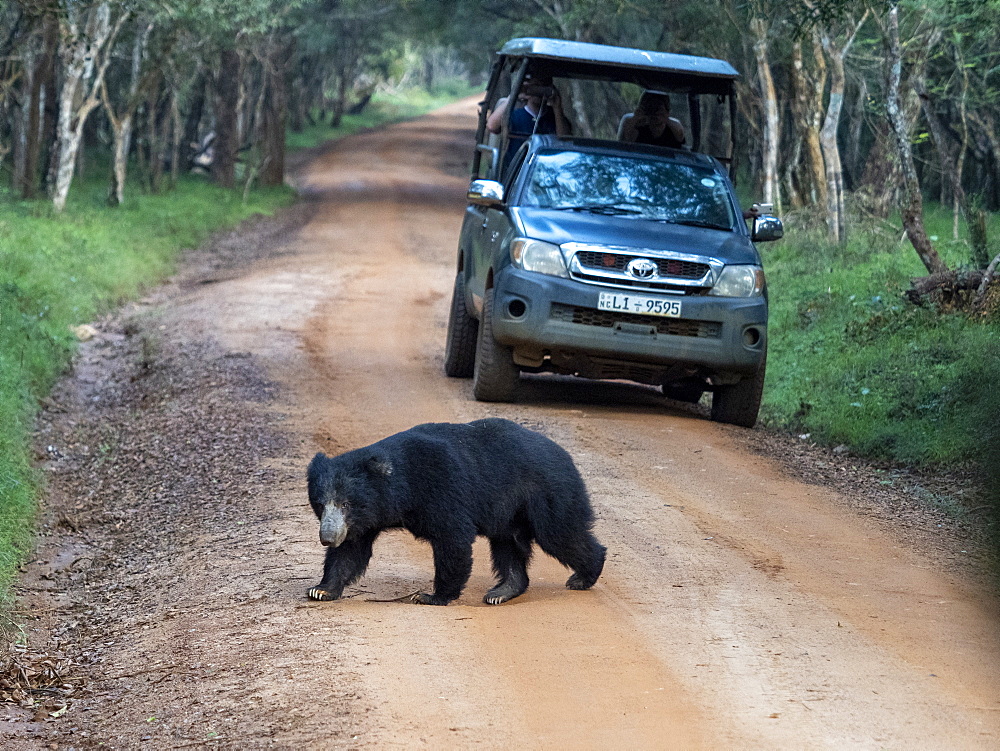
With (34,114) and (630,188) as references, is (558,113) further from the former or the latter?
(34,114)

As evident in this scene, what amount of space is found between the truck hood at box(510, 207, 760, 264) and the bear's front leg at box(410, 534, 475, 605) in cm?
468

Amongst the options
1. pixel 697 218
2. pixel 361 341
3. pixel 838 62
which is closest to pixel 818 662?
pixel 697 218

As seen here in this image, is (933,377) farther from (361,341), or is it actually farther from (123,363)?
(123,363)

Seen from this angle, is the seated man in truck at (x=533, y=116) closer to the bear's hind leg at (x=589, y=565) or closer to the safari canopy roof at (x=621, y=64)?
the safari canopy roof at (x=621, y=64)

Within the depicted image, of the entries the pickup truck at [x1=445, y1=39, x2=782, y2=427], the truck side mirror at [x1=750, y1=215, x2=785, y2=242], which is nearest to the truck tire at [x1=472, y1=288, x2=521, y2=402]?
the pickup truck at [x1=445, y1=39, x2=782, y2=427]

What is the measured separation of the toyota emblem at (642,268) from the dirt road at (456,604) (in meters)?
1.19

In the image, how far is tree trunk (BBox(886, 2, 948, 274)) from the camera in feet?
44.4

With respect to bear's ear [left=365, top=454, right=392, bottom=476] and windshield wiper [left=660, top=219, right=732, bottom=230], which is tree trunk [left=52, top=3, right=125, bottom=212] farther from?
bear's ear [left=365, top=454, right=392, bottom=476]

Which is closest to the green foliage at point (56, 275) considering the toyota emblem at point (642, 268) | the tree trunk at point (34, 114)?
the tree trunk at point (34, 114)

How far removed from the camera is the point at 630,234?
1017cm

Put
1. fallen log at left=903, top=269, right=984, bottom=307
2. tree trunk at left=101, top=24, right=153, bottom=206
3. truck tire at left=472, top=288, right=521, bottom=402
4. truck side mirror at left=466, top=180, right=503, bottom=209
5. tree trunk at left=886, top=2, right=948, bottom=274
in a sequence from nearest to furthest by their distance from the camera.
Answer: truck side mirror at left=466, top=180, right=503, bottom=209
truck tire at left=472, top=288, right=521, bottom=402
fallen log at left=903, top=269, right=984, bottom=307
tree trunk at left=886, top=2, right=948, bottom=274
tree trunk at left=101, top=24, right=153, bottom=206

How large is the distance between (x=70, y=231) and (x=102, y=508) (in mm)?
11803

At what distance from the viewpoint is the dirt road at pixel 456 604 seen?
15.1 ft

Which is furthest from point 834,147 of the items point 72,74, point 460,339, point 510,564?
point 510,564
